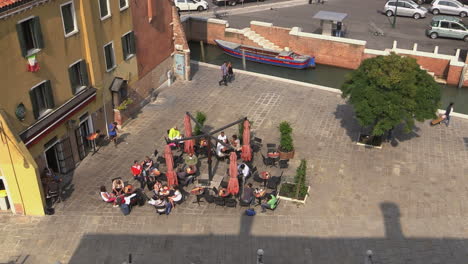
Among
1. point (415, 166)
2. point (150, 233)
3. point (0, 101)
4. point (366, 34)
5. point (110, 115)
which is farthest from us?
point (366, 34)

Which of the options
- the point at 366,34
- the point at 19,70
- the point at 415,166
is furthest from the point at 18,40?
the point at 366,34

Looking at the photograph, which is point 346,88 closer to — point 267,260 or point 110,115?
point 267,260

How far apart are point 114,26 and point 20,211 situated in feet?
37.0

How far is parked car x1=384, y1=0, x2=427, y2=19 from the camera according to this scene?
50.9 m

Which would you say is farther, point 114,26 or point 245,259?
point 114,26

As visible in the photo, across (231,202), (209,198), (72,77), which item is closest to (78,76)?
(72,77)

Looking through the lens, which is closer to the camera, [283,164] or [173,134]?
[283,164]

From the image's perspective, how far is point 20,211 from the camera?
23.4 meters

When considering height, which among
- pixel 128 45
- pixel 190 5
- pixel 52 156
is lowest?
pixel 52 156

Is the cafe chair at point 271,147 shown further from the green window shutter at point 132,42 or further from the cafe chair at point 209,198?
the green window shutter at point 132,42

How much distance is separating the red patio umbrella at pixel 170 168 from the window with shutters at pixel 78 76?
590 centimetres

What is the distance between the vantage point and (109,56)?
94.4 feet

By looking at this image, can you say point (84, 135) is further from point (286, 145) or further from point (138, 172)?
point (286, 145)

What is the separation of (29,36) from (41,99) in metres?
3.08
